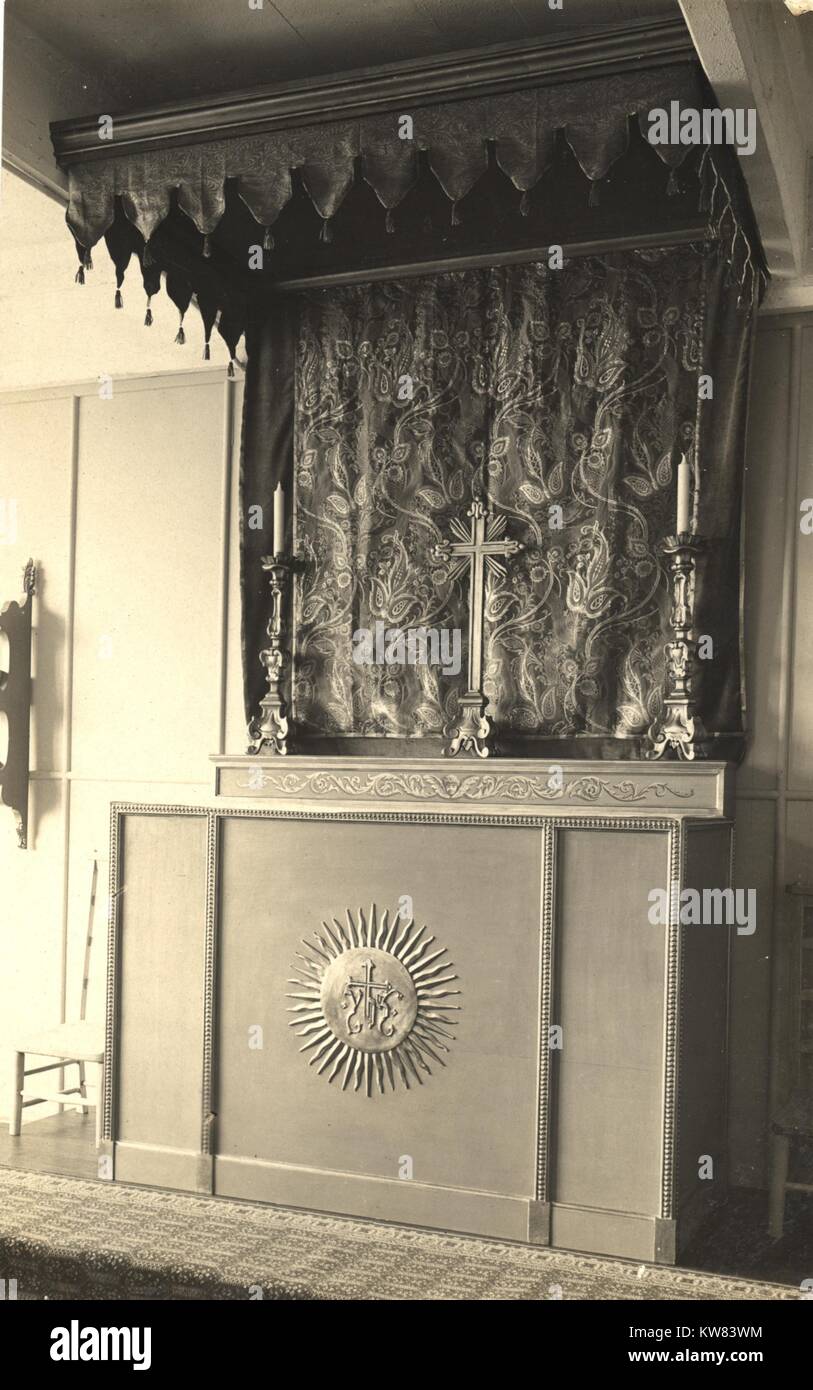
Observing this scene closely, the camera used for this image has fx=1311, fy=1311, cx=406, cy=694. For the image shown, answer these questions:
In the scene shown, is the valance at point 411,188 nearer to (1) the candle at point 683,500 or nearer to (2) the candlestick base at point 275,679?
(1) the candle at point 683,500

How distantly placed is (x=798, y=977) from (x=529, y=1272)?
1559 millimetres

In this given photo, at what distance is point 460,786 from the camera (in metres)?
4.00

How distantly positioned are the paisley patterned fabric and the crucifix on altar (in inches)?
1.7

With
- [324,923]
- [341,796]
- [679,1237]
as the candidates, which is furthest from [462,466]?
[679,1237]

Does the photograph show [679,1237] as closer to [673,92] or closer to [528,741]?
Result: [528,741]

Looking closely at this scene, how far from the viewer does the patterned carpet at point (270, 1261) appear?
9.04ft

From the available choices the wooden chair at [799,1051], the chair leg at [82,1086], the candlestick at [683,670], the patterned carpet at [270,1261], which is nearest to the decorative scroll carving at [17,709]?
the chair leg at [82,1086]

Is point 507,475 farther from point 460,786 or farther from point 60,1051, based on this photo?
point 60,1051

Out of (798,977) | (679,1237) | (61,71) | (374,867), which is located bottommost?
(679,1237)

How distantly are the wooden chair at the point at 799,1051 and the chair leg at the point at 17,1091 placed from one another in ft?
8.97

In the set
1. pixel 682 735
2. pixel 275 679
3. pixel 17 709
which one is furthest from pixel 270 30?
pixel 17 709

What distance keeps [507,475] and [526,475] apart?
0.07m

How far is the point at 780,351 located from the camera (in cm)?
446

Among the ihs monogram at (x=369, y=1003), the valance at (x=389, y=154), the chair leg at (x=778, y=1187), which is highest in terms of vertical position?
the valance at (x=389, y=154)
